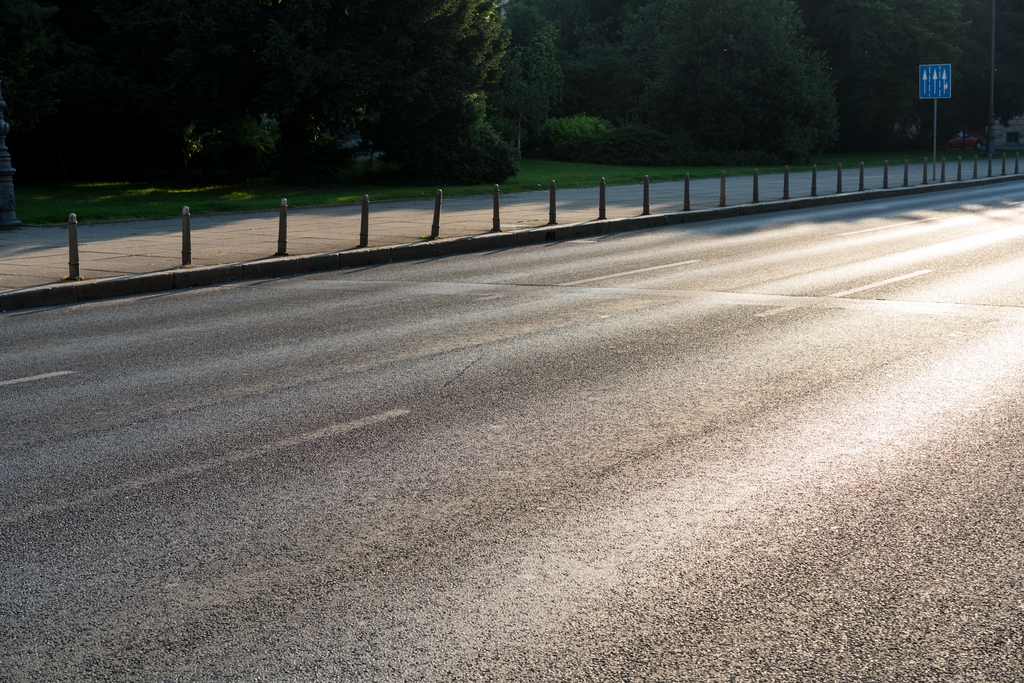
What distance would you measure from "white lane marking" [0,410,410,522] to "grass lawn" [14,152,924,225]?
62.0 ft

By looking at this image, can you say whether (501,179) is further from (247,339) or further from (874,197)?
(247,339)

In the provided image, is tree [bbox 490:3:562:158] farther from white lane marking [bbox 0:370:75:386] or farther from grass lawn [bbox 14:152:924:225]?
white lane marking [bbox 0:370:75:386]

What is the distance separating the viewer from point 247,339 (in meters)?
10.2

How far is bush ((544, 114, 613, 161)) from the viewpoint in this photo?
188 ft

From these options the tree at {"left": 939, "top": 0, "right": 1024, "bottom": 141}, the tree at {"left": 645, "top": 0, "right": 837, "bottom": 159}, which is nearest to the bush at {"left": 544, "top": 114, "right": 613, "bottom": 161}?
the tree at {"left": 645, "top": 0, "right": 837, "bottom": 159}

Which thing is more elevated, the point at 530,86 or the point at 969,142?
the point at 530,86

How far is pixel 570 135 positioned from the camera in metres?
58.3

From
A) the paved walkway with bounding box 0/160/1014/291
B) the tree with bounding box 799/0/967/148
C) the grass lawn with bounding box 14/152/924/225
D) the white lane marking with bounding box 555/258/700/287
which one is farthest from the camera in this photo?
the tree with bounding box 799/0/967/148

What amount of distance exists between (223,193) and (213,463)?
31.2 metres

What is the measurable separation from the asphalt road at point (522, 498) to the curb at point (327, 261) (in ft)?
9.24

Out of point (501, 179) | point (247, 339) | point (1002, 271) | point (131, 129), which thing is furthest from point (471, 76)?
point (247, 339)

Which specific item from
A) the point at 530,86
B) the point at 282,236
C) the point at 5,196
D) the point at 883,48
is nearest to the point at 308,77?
the point at 5,196

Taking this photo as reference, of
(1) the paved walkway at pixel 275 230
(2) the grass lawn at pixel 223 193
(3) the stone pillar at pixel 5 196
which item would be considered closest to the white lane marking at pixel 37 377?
(1) the paved walkway at pixel 275 230

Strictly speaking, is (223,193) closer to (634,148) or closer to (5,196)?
(5,196)
